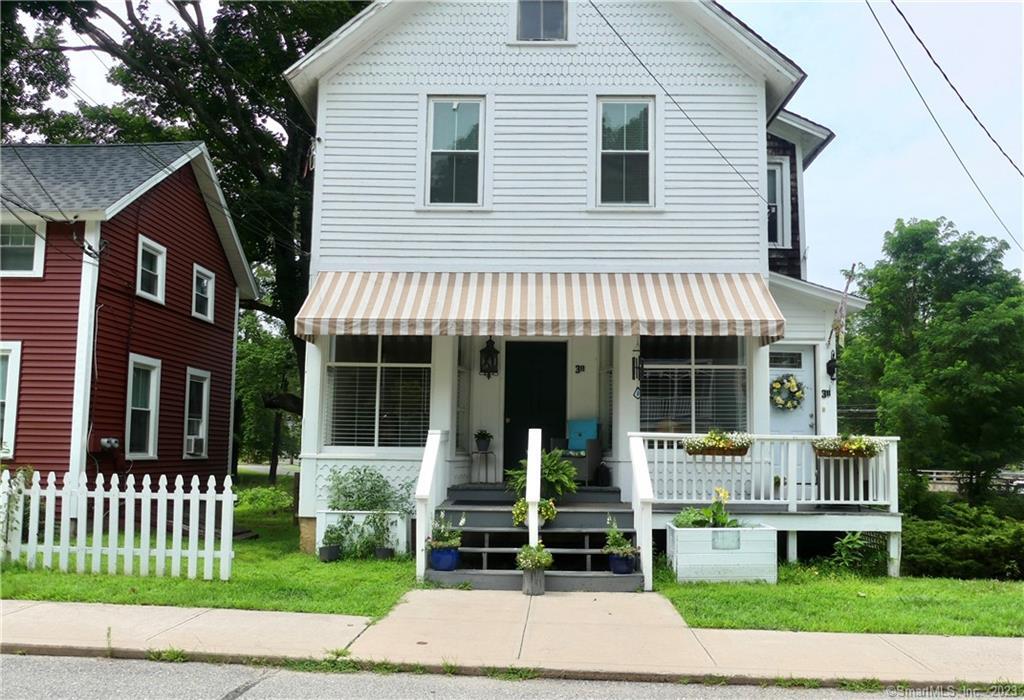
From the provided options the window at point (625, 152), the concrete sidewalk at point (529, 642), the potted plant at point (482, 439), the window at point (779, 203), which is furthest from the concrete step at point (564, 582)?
the window at point (779, 203)

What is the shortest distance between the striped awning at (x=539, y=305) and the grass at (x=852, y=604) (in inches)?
118

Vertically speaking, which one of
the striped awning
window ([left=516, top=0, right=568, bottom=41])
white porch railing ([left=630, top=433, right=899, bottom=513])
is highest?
window ([left=516, top=0, right=568, bottom=41])

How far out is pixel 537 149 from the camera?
11945mm

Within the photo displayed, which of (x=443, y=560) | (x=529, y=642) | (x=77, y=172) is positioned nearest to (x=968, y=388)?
(x=443, y=560)

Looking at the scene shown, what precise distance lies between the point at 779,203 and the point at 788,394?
13.0 ft

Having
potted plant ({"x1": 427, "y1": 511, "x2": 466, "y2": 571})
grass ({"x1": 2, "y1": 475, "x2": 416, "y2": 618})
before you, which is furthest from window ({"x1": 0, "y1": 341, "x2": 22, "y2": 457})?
potted plant ({"x1": 427, "y1": 511, "x2": 466, "y2": 571})

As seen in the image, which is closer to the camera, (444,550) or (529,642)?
(529,642)

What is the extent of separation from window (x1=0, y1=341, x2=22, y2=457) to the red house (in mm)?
18

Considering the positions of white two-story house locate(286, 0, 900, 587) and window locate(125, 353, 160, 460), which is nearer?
white two-story house locate(286, 0, 900, 587)

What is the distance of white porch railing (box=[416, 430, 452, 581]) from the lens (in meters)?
9.13

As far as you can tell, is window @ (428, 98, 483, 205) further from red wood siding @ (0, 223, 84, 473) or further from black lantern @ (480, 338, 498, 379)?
red wood siding @ (0, 223, 84, 473)

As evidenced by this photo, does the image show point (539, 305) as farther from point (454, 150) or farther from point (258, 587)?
point (258, 587)

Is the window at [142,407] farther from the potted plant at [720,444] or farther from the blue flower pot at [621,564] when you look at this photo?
the potted plant at [720,444]

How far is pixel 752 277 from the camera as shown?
37.9 feet
